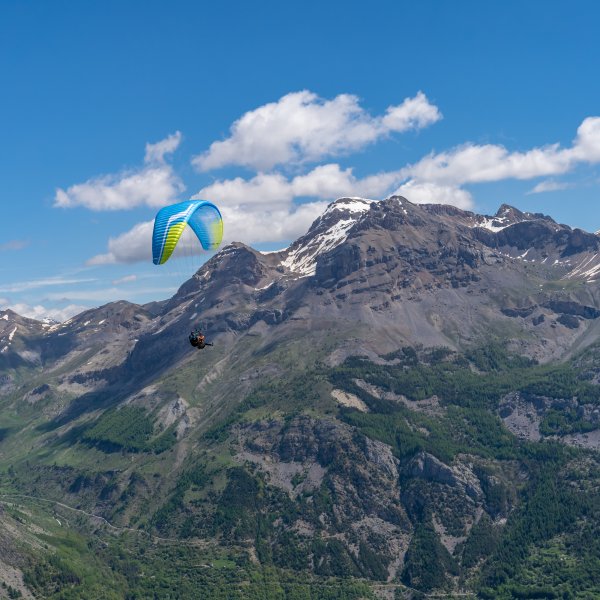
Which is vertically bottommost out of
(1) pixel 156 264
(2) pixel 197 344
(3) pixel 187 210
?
(2) pixel 197 344

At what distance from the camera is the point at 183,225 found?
7279 inches

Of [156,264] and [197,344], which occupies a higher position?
[156,264]

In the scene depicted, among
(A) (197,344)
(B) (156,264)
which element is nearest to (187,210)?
(B) (156,264)

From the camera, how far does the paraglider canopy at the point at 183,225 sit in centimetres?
18362

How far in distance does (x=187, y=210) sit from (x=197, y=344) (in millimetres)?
31605

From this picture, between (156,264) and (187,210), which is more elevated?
(187,210)

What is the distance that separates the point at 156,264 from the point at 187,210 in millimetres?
16455

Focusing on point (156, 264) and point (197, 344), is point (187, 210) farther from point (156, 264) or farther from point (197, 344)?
point (197, 344)

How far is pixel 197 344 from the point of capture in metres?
187

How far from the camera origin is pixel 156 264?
183 meters

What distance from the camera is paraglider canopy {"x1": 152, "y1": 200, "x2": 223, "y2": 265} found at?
602ft
